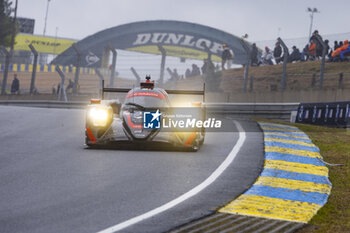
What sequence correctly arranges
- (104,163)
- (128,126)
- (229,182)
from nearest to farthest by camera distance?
1. (229,182)
2. (104,163)
3. (128,126)

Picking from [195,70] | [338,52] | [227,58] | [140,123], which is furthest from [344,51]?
[140,123]

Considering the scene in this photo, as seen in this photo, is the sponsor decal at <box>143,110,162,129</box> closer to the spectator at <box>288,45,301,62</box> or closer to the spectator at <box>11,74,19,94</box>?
the spectator at <box>288,45,301,62</box>

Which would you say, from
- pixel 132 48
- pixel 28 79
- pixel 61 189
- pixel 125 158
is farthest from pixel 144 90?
pixel 132 48

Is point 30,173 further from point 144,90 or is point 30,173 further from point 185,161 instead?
point 144,90

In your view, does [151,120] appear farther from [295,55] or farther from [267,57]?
[267,57]

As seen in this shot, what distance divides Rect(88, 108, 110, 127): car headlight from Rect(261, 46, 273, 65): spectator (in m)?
12.0

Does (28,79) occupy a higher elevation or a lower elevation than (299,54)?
lower

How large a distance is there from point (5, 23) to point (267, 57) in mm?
46426

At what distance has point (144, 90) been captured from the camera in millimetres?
10312

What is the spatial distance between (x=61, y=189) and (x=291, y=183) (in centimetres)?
282

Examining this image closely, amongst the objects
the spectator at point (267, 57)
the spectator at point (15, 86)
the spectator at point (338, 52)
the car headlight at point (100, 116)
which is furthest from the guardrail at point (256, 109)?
the spectator at point (15, 86)

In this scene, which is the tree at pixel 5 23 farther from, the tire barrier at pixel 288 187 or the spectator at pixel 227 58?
the tire barrier at pixel 288 187

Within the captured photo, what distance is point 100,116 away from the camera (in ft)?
32.7

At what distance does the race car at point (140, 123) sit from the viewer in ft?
31.6
